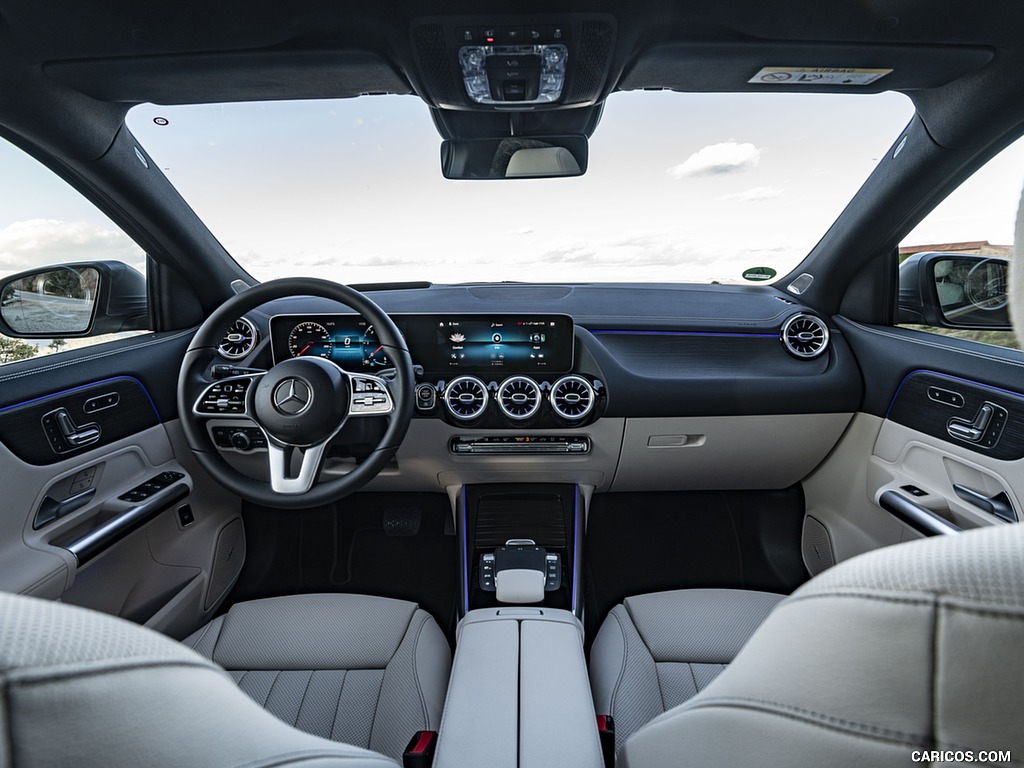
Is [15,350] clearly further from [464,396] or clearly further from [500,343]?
[500,343]

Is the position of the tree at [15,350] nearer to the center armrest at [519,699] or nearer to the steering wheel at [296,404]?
the steering wheel at [296,404]

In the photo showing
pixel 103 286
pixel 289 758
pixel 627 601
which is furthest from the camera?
pixel 103 286

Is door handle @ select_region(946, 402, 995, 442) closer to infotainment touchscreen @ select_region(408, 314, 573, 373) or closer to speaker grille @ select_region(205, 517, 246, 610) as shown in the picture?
infotainment touchscreen @ select_region(408, 314, 573, 373)

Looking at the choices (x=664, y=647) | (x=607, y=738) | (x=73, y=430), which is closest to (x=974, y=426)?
(x=664, y=647)

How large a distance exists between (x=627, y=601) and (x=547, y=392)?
0.86 meters

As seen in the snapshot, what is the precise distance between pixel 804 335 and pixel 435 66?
188 cm

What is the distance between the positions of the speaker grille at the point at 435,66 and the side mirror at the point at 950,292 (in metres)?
2.00

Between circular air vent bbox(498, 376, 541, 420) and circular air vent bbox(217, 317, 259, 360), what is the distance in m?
1.07

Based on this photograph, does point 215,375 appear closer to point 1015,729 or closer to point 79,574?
point 79,574

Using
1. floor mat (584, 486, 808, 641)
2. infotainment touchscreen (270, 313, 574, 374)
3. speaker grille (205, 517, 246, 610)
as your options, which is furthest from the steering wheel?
floor mat (584, 486, 808, 641)

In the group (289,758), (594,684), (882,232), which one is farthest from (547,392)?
(289,758)

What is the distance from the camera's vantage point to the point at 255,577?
8.84ft

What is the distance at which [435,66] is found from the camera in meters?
1.88

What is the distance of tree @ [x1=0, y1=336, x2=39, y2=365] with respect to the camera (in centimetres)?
189
